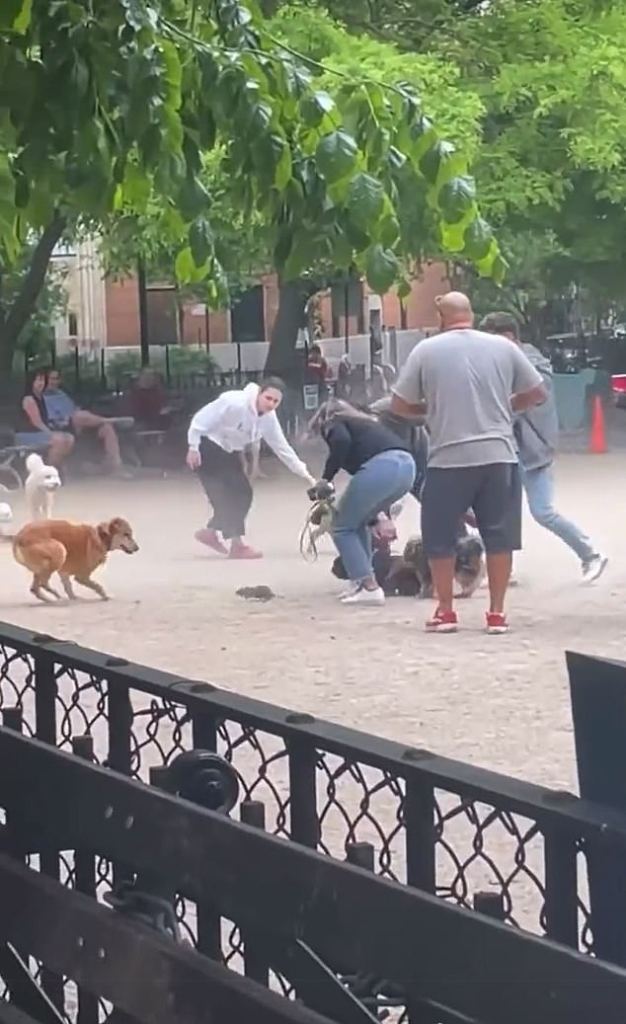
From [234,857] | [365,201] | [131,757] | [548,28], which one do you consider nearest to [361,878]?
[234,857]

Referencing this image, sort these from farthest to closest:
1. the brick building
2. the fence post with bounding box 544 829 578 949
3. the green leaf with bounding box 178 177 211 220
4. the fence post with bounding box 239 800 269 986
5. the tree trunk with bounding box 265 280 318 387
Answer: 1. the brick building
2. the tree trunk with bounding box 265 280 318 387
3. the green leaf with bounding box 178 177 211 220
4. the fence post with bounding box 239 800 269 986
5. the fence post with bounding box 544 829 578 949

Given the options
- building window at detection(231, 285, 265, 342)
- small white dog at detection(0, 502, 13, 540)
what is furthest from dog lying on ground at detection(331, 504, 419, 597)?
building window at detection(231, 285, 265, 342)

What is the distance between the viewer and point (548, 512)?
9055 mm

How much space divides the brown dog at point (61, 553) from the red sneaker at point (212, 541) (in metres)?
1.49

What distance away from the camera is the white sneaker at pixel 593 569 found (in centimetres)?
920

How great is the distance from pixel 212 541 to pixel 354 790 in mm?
8316

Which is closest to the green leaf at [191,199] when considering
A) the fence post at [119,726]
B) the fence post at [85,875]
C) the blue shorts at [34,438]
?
the fence post at [119,726]

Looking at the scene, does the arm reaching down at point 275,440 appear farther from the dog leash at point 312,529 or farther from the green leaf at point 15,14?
the green leaf at point 15,14

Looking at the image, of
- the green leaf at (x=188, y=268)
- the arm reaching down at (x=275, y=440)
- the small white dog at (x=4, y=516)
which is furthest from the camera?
the arm reaching down at (x=275, y=440)

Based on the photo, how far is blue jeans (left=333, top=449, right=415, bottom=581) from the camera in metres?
8.72

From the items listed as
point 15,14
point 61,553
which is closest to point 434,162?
point 15,14

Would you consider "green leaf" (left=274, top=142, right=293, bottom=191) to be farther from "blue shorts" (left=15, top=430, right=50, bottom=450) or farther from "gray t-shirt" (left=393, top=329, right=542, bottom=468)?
"blue shorts" (left=15, top=430, right=50, bottom=450)

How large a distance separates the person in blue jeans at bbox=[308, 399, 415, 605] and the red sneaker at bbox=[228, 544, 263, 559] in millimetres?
1762

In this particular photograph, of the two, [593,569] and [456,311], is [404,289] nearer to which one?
[456,311]
